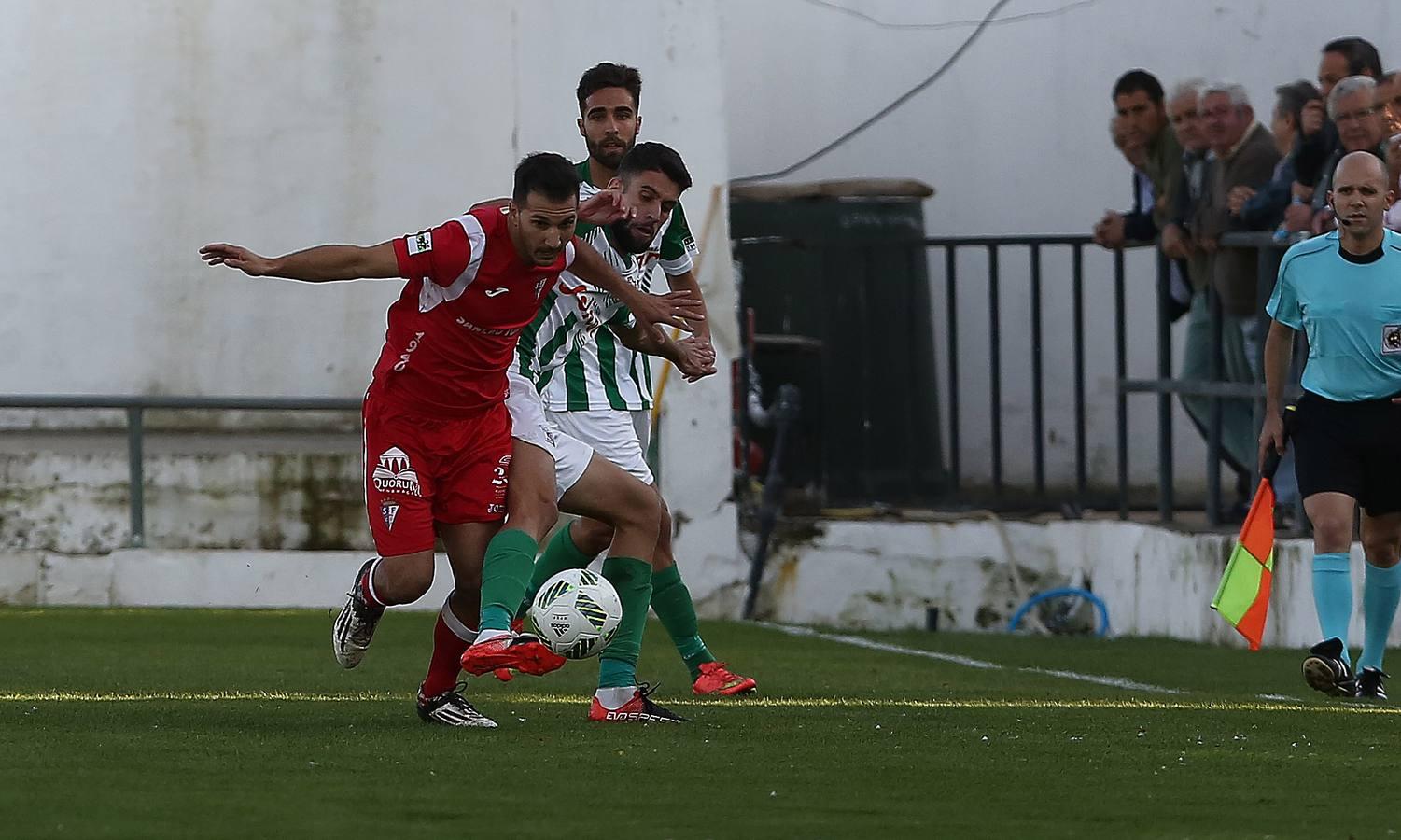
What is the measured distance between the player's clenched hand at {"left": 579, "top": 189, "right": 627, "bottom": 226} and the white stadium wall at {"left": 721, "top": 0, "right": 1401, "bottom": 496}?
27.5 feet

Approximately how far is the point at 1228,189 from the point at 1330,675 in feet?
13.3

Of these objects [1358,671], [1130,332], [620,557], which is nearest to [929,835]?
[620,557]

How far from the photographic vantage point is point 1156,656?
11.1 meters

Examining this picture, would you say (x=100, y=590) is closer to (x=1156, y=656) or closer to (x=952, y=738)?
(x=1156, y=656)

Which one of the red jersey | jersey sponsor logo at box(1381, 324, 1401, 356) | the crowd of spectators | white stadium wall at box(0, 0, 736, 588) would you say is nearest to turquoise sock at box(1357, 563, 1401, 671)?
jersey sponsor logo at box(1381, 324, 1401, 356)

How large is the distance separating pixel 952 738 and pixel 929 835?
1.86 m

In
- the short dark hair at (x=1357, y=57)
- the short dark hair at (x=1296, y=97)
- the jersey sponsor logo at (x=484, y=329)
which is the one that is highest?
the short dark hair at (x=1357, y=57)

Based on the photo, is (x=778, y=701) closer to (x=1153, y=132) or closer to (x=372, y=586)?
(x=372, y=586)

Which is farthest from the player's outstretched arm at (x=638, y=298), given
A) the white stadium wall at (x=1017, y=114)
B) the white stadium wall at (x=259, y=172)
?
the white stadium wall at (x=1017, y=114)

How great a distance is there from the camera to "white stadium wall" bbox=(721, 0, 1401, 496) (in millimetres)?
15289

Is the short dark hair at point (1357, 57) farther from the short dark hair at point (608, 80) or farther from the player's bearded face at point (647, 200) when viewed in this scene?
the player's bearded face at point (647, 200)

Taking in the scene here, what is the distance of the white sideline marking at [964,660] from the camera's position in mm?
9438

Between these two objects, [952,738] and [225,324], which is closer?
[952,738]

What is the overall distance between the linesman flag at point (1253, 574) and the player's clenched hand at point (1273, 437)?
0.14 m
